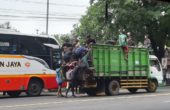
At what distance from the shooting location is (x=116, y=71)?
24297 mm

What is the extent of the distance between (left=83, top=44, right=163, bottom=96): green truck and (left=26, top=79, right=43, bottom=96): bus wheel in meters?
2.43

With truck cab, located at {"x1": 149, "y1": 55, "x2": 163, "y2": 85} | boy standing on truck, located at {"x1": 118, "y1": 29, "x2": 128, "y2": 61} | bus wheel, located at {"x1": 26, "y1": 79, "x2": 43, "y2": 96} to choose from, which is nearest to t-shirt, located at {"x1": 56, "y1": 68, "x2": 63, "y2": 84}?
bus wheel, located at {"x1": 26, "y1": 79, "x2": 43, "y2": 96}

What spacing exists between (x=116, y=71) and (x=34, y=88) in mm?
4130

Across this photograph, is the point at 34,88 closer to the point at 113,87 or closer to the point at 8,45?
the point at 8,45

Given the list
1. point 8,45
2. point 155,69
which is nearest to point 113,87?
point 155,69

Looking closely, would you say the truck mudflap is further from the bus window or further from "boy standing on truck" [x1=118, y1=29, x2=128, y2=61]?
the bus window

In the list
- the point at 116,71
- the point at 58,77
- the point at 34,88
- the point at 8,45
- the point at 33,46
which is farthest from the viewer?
→ the point at 116,71

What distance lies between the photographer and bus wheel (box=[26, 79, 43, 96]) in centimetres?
2397

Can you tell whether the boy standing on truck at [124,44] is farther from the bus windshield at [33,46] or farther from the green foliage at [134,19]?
the green foliage at [134,19]

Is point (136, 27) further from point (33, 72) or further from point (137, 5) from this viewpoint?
point (33, 72)

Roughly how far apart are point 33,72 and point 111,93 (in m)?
3.94

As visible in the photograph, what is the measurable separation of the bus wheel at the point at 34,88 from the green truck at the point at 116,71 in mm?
2430

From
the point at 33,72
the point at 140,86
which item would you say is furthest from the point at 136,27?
the point at 33,72

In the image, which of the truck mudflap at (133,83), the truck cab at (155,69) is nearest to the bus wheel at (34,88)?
the truck mudflap at (133,83)
